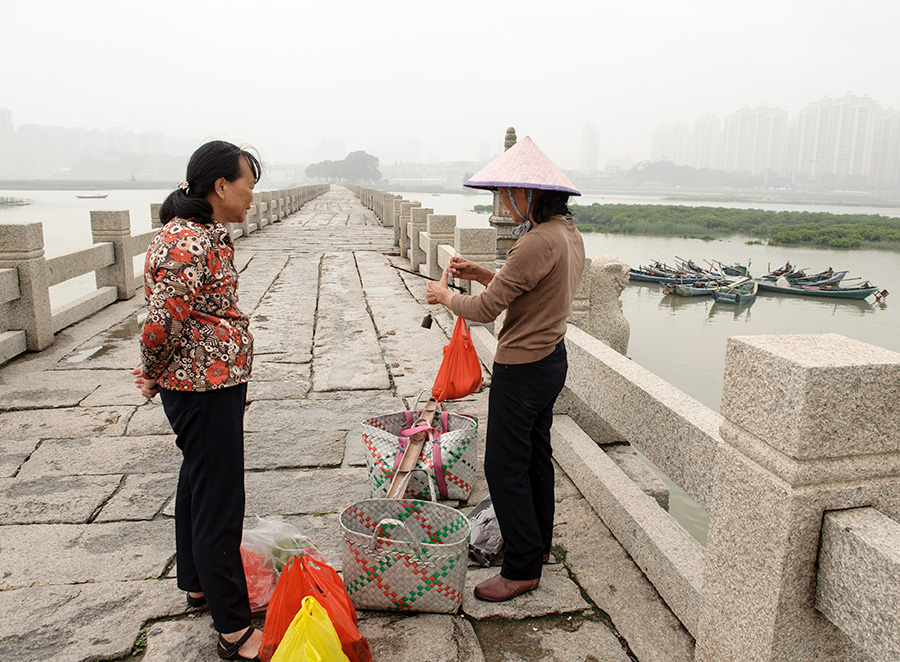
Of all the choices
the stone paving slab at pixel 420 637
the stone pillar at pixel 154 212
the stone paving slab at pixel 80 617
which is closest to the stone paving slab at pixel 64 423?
the stone paving slab at pixel 80 617

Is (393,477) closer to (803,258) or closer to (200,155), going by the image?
(200,155)

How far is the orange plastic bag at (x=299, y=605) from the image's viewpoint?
2027 millimetres

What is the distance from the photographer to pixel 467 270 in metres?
2.89

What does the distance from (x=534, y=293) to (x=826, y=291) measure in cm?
2013

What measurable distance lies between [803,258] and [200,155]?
32.4 m

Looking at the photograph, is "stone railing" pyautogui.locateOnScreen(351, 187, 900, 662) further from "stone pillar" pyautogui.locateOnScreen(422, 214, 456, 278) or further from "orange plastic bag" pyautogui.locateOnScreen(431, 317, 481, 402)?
"stone pillar" pyautogui.locateOnScreen(422, 214, 456, 278)

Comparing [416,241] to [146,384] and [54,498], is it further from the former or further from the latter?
[146,384]

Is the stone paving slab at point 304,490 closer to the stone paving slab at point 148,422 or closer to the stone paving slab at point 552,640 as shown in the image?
the stone paving slab at point 148,422

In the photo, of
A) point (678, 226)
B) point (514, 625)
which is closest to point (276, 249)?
point (514, 625)

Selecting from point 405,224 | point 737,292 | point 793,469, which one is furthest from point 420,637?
point 737,292

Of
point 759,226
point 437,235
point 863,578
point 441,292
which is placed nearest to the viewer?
point 863,578

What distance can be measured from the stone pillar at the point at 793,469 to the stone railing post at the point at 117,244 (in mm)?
7743

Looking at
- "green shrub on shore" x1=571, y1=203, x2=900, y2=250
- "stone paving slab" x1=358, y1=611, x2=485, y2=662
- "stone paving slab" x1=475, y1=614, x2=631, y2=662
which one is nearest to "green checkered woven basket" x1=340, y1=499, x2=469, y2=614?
"stone paving slab" x1=358, y1=611, x2=485, y2=662

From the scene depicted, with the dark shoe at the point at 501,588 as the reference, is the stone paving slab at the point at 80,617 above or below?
below
